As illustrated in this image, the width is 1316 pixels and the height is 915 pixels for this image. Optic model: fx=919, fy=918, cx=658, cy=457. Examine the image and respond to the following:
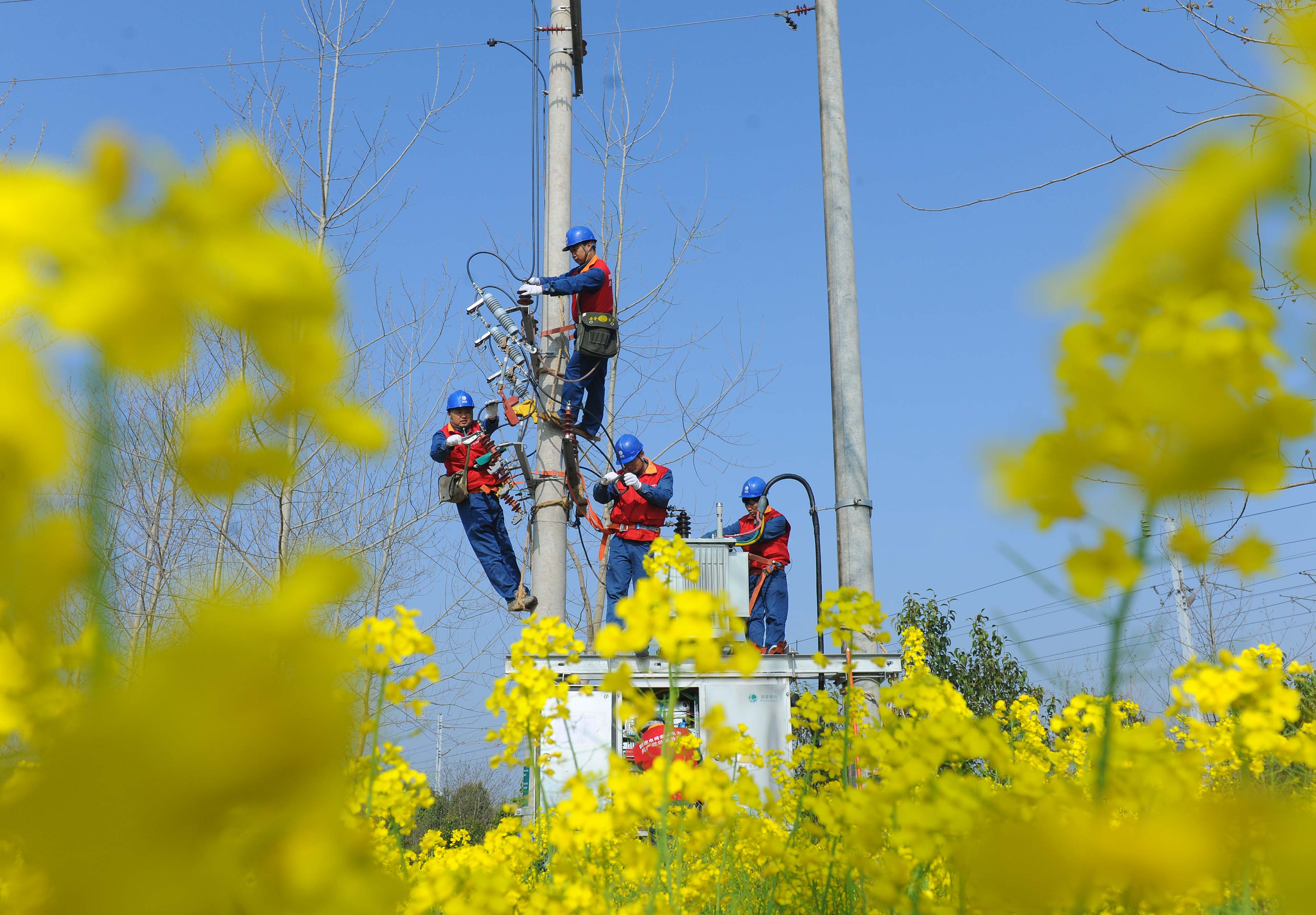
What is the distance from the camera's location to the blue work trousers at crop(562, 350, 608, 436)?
20.7ft

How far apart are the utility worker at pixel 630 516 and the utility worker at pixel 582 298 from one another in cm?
49

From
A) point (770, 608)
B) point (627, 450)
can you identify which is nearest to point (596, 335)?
point (627, 450)

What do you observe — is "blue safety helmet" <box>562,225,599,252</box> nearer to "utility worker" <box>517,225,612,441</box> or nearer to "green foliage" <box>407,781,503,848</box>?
"utility worker" <box>517,225,612,441</box>

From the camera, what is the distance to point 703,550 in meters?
6.78

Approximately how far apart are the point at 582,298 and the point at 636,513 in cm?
176

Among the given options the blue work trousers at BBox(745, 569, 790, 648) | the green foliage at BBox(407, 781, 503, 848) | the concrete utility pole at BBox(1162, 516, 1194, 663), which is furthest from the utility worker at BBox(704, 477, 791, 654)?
the concrete utility pole at BBox(1162, 516, 1194, 663)

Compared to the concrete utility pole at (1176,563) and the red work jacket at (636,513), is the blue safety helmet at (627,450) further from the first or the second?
the concrete utility pole at (1176,563)

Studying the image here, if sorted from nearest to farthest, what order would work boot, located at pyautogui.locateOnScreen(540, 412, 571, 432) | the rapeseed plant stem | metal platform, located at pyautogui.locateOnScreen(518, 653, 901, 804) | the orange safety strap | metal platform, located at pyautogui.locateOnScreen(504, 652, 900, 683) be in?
the rapeseed plant stem < metal platform, located at pyautogui.locateOnScreen(504, 652, 900, 683) < metal platform, located at pyautogui.locateOnScreen(518, 653, 901, 804) < work boot, located at pyautogui.locateOnScreen(540, 412, 571, 432) < the orange safety strap

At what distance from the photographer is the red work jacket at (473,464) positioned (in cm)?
698

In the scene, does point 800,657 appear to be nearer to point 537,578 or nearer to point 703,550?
point 703,550

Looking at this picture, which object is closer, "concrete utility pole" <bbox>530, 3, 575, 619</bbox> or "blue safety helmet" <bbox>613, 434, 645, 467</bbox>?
"concrete utility pole" <bbox>530, 3, 575, 619</bbox>

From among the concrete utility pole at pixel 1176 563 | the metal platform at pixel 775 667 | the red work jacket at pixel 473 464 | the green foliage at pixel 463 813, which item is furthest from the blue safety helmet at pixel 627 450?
the concrete utility pole at pixel 1176 563

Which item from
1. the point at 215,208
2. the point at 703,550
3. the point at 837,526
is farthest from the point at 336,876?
the point at 703,550

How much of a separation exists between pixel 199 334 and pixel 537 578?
18.4ft
